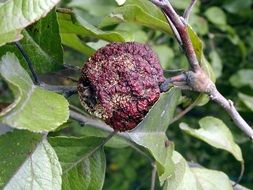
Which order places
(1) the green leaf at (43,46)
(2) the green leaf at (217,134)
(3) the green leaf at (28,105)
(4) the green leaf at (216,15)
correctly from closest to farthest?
(3) the green leaf at (28,105) → (1) the green leaf at (43,46) → (2) the green leaf at (217,134) → (4) the green leaf at (216,15)

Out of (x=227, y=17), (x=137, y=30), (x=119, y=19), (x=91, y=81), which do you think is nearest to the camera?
(x=91, y=81)

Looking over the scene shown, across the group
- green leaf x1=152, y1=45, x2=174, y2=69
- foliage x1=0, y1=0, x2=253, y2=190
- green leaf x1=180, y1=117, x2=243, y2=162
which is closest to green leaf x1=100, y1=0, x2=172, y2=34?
foliage x1=0, y1=0, x2=253, y2=190

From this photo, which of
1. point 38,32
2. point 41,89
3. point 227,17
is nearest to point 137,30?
point 227,17

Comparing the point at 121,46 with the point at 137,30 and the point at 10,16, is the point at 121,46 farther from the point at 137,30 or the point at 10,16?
the point at 137,30

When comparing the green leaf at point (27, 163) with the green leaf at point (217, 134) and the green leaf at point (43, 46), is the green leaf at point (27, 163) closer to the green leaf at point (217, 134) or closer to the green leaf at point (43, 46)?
the green leaf at point (43, 46)

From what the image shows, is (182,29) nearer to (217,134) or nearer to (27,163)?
(27,163)

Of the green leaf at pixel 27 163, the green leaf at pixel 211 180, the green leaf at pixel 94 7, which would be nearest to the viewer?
the green leaf at pixel 27 163

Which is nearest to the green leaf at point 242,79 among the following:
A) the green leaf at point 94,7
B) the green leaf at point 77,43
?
the green leaf at point 94,7
